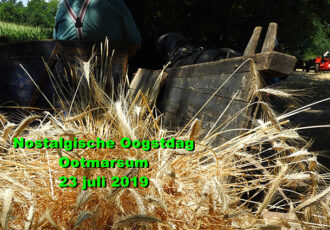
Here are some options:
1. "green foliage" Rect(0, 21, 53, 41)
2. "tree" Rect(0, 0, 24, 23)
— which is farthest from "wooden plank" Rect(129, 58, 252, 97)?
"tree" Rect(0, 0, 24, 23)

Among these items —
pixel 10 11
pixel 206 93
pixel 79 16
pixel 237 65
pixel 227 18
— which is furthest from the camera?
pixel 10 11

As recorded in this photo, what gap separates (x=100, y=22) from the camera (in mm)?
2639

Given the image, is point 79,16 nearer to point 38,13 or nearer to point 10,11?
point 38,13

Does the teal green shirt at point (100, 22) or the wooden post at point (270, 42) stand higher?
the teal green shirt at point (100, 22)

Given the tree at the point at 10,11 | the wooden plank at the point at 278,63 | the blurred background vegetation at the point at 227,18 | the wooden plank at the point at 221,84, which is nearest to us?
the wooden plank at the point at 278,63

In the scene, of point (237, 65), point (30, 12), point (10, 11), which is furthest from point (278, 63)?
point (10, 11)

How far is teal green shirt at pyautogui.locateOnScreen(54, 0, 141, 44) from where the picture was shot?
103 inches

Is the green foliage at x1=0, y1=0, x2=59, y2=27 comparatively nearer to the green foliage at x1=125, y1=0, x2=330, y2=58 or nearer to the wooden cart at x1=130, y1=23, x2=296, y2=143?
the green foliage at x1=125, y1=0, x2=330, y2=58

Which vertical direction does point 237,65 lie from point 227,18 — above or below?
below

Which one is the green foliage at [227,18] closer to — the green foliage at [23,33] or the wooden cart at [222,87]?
the green foliage at [23,33]

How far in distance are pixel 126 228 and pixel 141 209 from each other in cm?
8

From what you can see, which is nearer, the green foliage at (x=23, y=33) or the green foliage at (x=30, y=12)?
the green foliage at (x=23, y=33)

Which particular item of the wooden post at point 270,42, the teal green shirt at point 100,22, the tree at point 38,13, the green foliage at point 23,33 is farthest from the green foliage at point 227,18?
the tree at point 38,13

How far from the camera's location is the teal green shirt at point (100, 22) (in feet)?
8.60
